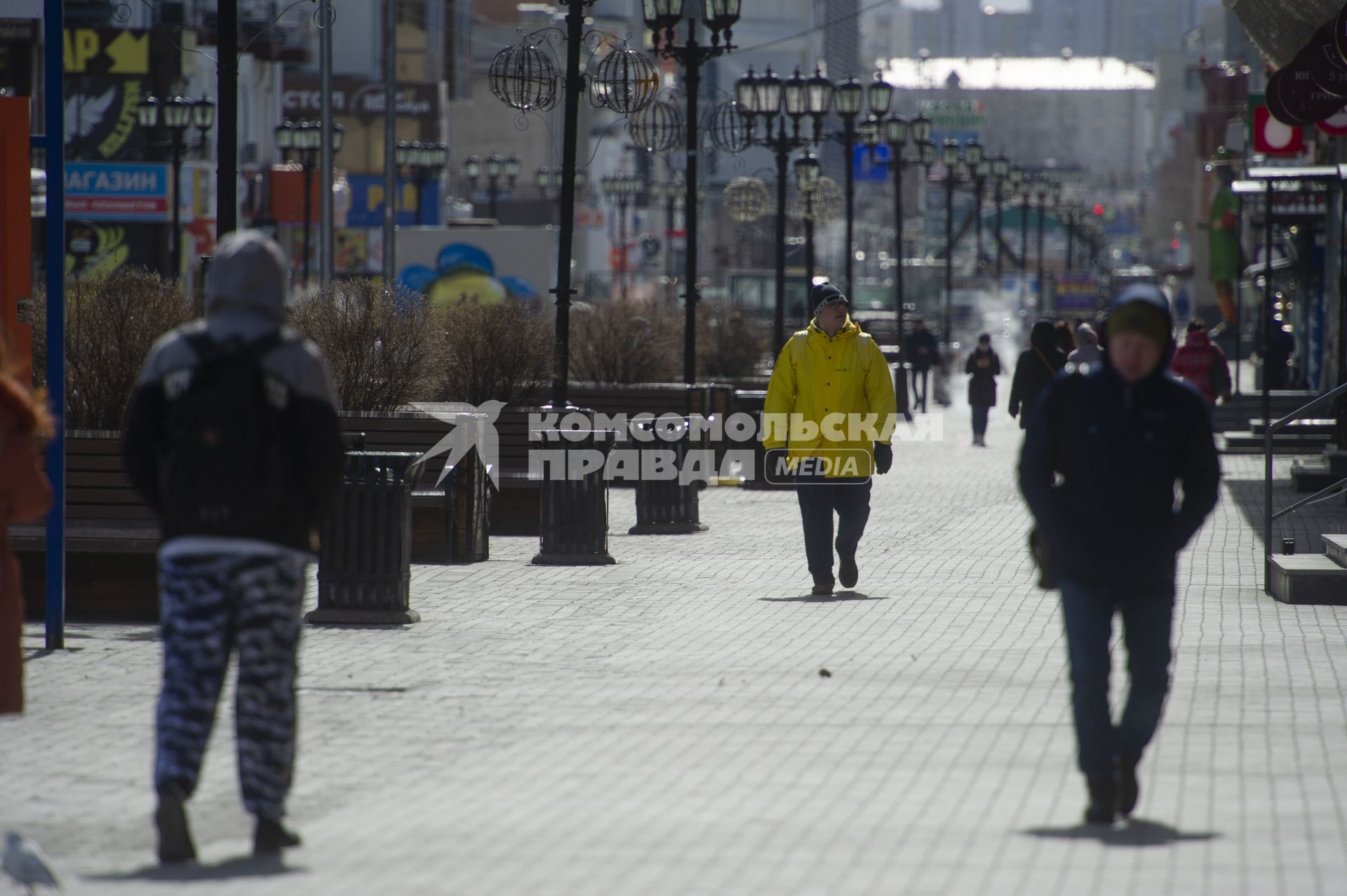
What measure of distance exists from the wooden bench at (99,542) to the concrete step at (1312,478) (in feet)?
39.8

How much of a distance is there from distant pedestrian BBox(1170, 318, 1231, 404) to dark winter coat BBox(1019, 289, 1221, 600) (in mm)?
19335

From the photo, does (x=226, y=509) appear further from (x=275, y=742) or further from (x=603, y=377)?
(x=603, y=377)

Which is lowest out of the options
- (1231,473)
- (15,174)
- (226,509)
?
(1231,473)

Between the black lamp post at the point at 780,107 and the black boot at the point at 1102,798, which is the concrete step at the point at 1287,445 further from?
the black boot at the point at 1102,798

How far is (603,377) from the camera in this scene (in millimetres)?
22859

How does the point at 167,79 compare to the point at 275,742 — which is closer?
the point at 275,742

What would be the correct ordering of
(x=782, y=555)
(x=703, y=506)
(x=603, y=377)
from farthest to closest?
(x=603, y=377) < (x=703, y=506) < (x=782, y=555)

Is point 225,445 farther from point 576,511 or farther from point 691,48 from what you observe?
point 691,48

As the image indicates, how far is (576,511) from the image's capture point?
13.7 m

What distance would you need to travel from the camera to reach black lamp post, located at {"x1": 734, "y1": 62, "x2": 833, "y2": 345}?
25891 mm

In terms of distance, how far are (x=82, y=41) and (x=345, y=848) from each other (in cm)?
4274

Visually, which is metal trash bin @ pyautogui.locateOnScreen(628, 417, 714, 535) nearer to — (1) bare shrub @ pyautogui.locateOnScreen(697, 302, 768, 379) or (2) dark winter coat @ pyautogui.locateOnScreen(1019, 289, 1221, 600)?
(2) dark winter coat @ pyautogui.locateOnScreen(1019, 289, 1221, 600)

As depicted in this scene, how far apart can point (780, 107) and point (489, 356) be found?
9.53 m

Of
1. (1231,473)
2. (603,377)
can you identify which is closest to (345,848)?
(603,377)
